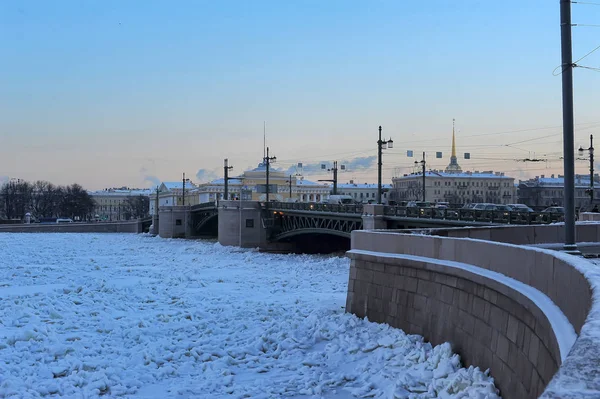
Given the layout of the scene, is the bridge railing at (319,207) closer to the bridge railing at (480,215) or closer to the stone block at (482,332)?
the bridge railing at (480,215)

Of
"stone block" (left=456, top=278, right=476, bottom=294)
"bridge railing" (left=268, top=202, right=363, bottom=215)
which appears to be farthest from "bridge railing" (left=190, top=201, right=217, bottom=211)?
"stone block" (left=456, top=278, right=476, bottom=294)

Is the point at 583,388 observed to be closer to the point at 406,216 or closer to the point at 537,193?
the point at 406,216

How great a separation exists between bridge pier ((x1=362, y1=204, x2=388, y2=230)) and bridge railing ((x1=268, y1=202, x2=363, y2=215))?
2802 mm

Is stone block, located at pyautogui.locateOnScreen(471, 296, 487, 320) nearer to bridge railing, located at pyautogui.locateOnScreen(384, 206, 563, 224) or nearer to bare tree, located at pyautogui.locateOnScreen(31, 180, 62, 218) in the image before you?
bridge railing, located at pyautogui.locateOnScreen(384, 206, 563, 224)

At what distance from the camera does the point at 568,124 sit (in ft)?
31.2

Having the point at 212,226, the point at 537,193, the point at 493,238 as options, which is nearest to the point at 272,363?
the point at 493,238

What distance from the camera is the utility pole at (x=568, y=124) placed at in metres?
9.36

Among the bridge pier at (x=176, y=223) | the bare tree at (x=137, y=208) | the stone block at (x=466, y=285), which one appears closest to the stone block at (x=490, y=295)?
the stone block at (x=466, y=285)

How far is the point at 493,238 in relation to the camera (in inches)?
538

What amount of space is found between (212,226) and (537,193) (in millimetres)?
65736

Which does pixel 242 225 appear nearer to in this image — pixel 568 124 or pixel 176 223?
pixel 176 223

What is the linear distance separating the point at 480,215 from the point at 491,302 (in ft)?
57.1

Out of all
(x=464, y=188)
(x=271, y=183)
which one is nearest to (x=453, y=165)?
(x=464, y=188)

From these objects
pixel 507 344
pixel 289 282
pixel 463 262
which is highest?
pixel 463 262
